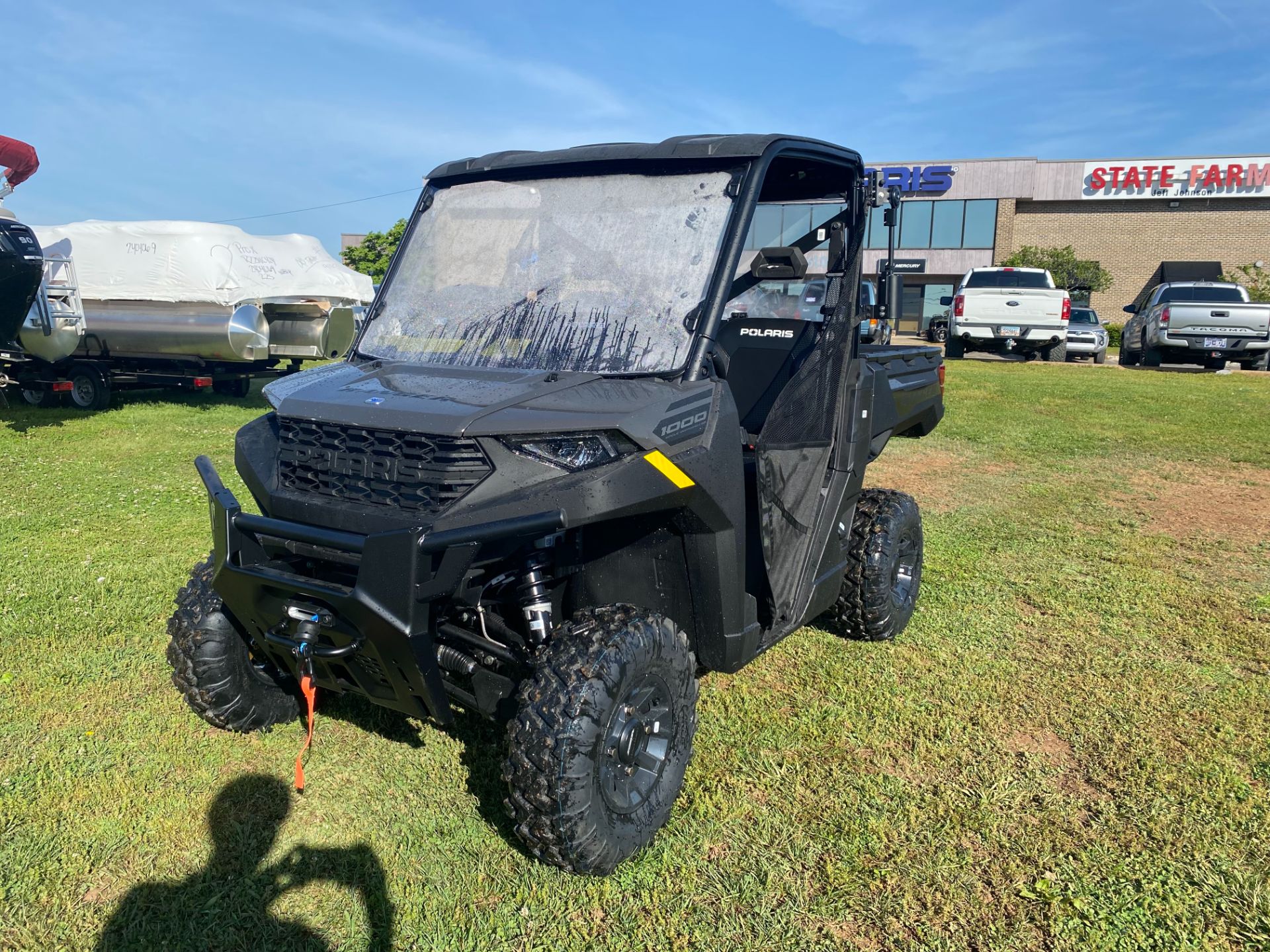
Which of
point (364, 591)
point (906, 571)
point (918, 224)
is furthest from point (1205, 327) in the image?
point (918, 224)

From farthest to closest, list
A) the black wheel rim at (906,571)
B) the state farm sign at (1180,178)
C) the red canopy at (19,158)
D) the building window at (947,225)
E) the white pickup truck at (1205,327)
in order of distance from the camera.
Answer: the building window at (947,225), the state farm sign at (1180,178), the white pickup truck at (1205,327), the red canopy at (19,158), the black wheel rim at (906,571)

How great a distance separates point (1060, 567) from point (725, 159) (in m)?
4.14

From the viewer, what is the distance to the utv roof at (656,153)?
3230 millimetres

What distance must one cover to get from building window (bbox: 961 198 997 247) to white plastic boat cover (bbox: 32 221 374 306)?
39225 mm

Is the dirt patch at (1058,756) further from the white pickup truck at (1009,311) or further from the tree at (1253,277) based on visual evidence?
the tree at (1253,277)

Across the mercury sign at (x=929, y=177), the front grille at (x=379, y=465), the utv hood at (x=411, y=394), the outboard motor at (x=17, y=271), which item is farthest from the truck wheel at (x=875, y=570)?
the mercury sign at (x=929, y=177)

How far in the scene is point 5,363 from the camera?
12.4 m

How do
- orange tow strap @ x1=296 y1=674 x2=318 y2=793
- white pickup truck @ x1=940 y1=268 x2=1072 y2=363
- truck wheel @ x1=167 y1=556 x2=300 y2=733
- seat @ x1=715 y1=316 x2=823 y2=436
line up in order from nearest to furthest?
orange tow strap @ x1=296 y1=674 x2=318 y2=793, truck wheel @ x1=167 y1=556 x2=300 y2=733, seat @ x1=715 y1=316 x2=823 y2=436, white pickup truck @ x1=940 y1=268 x2=1072 y2=363

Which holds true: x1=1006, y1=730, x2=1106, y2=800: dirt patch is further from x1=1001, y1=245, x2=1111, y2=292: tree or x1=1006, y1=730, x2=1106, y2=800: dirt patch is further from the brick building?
x1=1001, y1=245, x2=1111, y2=292: tree

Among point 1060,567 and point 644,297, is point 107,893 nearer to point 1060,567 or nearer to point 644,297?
point 644,297

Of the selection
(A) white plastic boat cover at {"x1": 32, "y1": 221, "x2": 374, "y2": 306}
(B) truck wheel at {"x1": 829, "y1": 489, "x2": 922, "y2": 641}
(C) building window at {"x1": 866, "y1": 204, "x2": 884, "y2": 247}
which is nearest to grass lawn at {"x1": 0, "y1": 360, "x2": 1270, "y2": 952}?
(B) truck wheel at {"x1": 829, "y1": 489, "x2": 922, "y2": 641}

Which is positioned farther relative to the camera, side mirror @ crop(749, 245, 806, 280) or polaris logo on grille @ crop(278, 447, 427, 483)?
side mirror @ crop(749, 245, 806, 280)

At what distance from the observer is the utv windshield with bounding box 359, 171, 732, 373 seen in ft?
10.4

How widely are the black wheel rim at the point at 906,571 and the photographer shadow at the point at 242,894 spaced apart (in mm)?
3022
